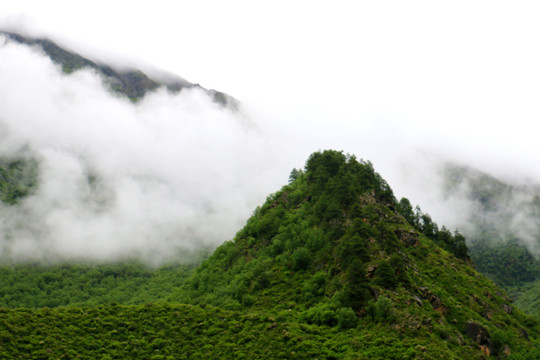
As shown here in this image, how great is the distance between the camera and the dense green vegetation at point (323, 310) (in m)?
62.8

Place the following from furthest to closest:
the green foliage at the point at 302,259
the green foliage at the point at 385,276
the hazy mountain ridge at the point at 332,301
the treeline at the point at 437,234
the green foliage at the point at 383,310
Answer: the treeline at the point at 437,234
the green foliage at the point at 302,259
the green foliage at the point at 385,276
the green foliage at the point at 383,310
the hazy mountain ridge at the point at 332,301

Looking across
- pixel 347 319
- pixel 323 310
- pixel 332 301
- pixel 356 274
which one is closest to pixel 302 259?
pixel 332 301

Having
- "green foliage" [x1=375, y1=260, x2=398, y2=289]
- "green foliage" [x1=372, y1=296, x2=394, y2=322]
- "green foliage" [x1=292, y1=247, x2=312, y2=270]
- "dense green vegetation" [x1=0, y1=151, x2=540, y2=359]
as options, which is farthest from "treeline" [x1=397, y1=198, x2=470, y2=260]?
"green foliage" [x1=372, y1=296, x2=394, y2=322]

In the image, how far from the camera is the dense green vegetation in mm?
62750

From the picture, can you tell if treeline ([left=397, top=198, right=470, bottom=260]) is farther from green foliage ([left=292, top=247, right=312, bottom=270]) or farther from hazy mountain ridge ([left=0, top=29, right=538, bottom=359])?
green foliage ([left=292, top=247, right=312, bottom=270])

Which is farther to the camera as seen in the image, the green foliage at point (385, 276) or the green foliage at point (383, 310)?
the green foliage at point (385, 276)

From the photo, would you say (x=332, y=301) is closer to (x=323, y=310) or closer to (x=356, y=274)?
(x=323, y=310)

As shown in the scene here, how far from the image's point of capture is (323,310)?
7344cm

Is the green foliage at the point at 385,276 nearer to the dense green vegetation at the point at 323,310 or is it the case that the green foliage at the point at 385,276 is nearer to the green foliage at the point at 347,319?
the dense green vegetation at the point at 323,310

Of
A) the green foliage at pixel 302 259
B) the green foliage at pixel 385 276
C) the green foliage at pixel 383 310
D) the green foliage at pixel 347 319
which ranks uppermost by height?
the green foliage at pixel 302 259

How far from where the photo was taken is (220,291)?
329 feet

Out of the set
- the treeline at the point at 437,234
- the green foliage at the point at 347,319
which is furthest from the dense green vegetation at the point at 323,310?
the treeline at the point at 437,234

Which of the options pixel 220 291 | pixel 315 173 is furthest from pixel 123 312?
pixel 315 173

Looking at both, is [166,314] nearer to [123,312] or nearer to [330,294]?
[123,312]
